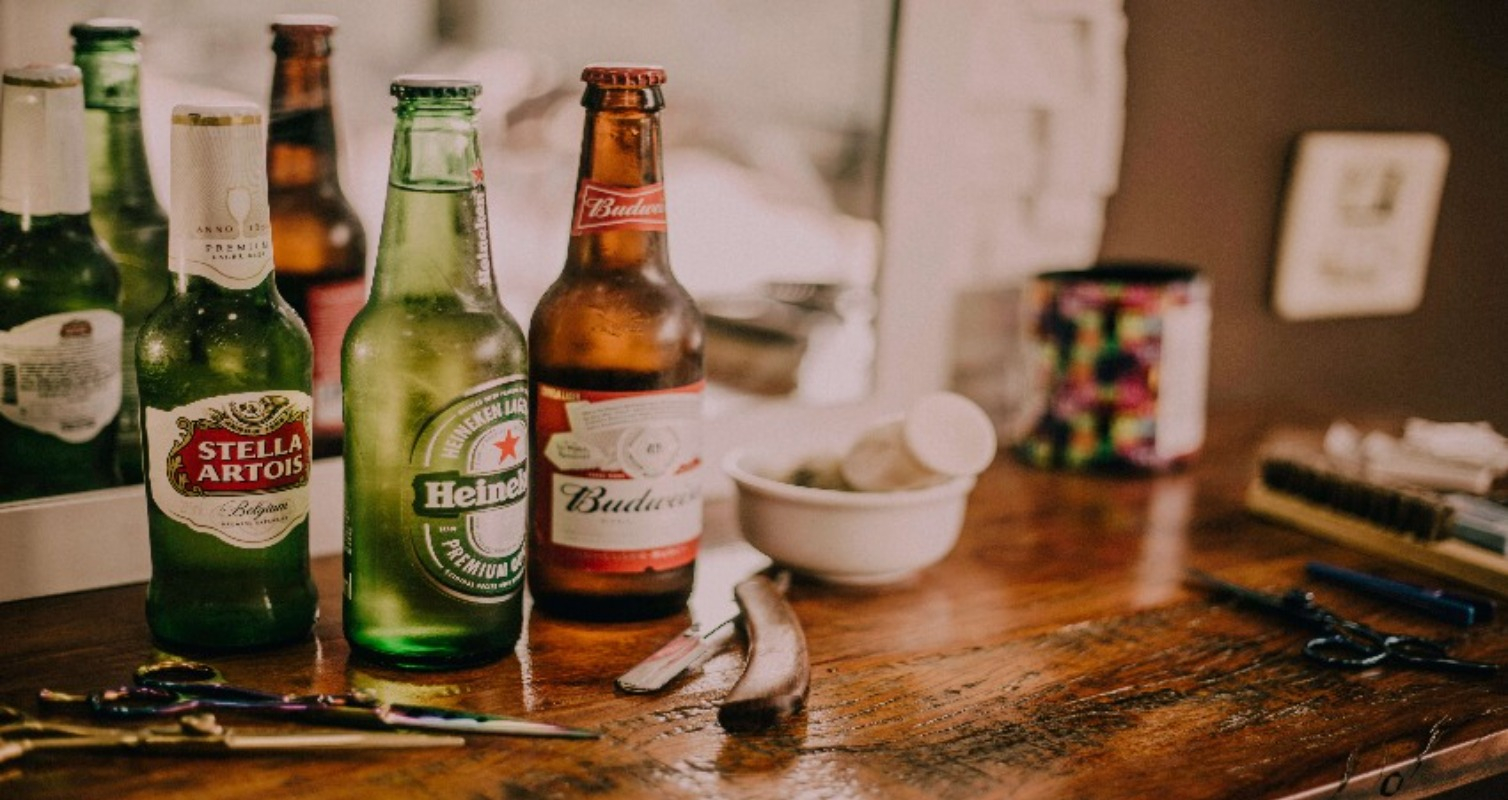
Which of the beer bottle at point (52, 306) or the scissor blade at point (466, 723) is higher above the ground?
the beer bottle at point (52, 306)

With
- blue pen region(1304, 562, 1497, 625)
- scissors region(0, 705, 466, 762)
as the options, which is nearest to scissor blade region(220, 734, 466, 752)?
scissors region(0, 705, 466, 762)

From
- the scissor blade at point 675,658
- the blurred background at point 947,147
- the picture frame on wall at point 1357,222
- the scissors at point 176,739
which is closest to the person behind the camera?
the scissors at point 176,739

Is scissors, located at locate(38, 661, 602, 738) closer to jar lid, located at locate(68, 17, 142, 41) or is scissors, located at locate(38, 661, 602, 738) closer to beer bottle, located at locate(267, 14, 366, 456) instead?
beer bottle, located at locate(267, 14, 366, 456)

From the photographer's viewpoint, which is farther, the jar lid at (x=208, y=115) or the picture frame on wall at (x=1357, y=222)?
the picture frame on wall at (x=1357, y=222)

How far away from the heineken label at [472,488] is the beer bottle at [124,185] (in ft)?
0.82

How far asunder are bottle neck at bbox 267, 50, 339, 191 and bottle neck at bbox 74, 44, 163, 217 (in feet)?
0.28

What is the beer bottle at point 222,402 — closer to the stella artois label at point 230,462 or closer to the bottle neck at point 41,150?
the stella artois label at point 230,462

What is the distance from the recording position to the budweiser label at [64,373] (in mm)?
885

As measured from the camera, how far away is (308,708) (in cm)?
74

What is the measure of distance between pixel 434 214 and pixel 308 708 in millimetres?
283

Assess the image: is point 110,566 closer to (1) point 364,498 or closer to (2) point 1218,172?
(1) point 364,498

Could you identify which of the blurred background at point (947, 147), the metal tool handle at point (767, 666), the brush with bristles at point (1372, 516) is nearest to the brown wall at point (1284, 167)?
the blurred background at point (947, 147)

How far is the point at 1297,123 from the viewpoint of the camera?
6.06ft

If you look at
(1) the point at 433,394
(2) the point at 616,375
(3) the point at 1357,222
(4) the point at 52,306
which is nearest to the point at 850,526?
(2) the point at 616,375
